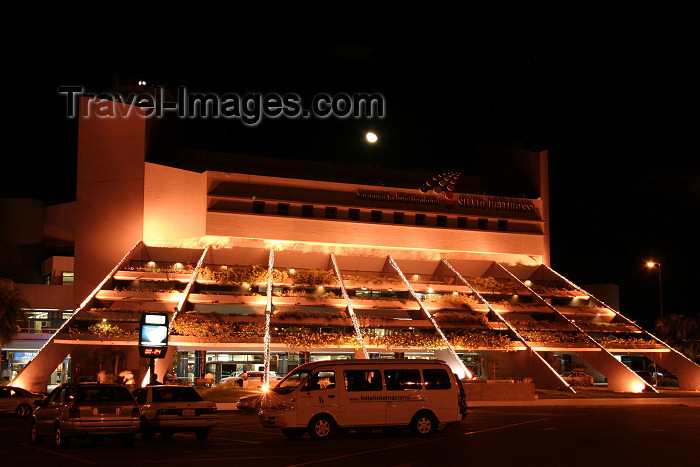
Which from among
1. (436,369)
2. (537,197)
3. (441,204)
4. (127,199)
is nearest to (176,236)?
(127,199)

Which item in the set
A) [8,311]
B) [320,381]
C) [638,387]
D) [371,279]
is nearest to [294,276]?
[371,279]

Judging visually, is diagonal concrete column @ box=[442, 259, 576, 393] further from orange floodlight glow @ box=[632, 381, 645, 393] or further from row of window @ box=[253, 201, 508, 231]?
row of window @ box=[253, 201, 508, 231]

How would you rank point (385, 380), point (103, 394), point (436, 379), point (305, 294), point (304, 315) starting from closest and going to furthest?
point (103, 394) < point (385, 380) < point (436, 379) < point (304, 315) < point (305, 294)

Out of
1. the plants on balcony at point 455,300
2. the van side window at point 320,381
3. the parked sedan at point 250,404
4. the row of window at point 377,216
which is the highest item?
the row of window at point 377,216

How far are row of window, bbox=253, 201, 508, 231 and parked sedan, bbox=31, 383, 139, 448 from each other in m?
34.6

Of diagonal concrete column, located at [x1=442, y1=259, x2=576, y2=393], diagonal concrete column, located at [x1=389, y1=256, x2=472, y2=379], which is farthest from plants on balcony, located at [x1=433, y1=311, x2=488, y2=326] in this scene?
diagonal concrete column, located at [x1=442, y1=259, x2=576, y2=393]

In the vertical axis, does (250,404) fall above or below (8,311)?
below

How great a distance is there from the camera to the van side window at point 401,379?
21141 mm

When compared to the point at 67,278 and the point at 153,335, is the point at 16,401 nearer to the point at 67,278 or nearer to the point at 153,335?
the point at 153,335

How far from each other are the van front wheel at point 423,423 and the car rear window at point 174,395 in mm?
5986

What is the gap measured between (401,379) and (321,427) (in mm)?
2570

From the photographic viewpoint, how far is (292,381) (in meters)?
21.5

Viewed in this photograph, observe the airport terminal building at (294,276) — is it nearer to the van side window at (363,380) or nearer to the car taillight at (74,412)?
the van side window at (363,380)

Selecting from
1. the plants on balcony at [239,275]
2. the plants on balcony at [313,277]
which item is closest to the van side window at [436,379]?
the plants on balcony at [239,275]
